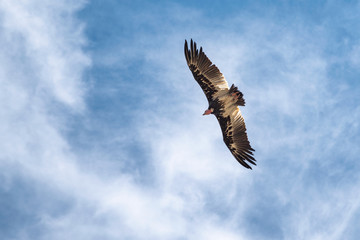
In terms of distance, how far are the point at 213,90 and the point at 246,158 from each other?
14.5 ft

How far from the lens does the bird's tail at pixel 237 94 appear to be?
21906 mm

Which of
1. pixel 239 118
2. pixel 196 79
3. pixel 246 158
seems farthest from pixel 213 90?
pixel 246 158

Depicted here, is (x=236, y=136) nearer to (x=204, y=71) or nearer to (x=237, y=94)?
(x=237, y=94)

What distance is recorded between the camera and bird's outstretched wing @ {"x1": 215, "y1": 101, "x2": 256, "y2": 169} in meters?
23.8

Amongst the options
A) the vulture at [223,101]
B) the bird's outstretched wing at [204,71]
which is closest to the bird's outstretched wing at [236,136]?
the vulture at [223,101]

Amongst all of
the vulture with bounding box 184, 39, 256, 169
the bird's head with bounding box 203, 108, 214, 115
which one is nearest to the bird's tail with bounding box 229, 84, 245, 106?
the vulture with bounding box 184, 39, 256, 169

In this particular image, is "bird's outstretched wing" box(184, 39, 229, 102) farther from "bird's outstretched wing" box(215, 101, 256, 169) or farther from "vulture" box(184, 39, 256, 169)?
"bird's outstretched wing" box(215, 101, 256, 169)

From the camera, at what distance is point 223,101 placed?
22625mm

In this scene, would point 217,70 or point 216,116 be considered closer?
point 217,70

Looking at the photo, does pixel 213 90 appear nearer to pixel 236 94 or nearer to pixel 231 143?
pixel 236 94

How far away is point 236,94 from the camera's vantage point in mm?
22141

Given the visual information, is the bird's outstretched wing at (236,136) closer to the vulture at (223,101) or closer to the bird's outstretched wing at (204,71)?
the vulture at (223,101)

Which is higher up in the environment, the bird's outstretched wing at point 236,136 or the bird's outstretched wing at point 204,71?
the bird's outstretched wing at point 204,71

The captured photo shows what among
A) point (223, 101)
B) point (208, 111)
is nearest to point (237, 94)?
point (223, 101)
